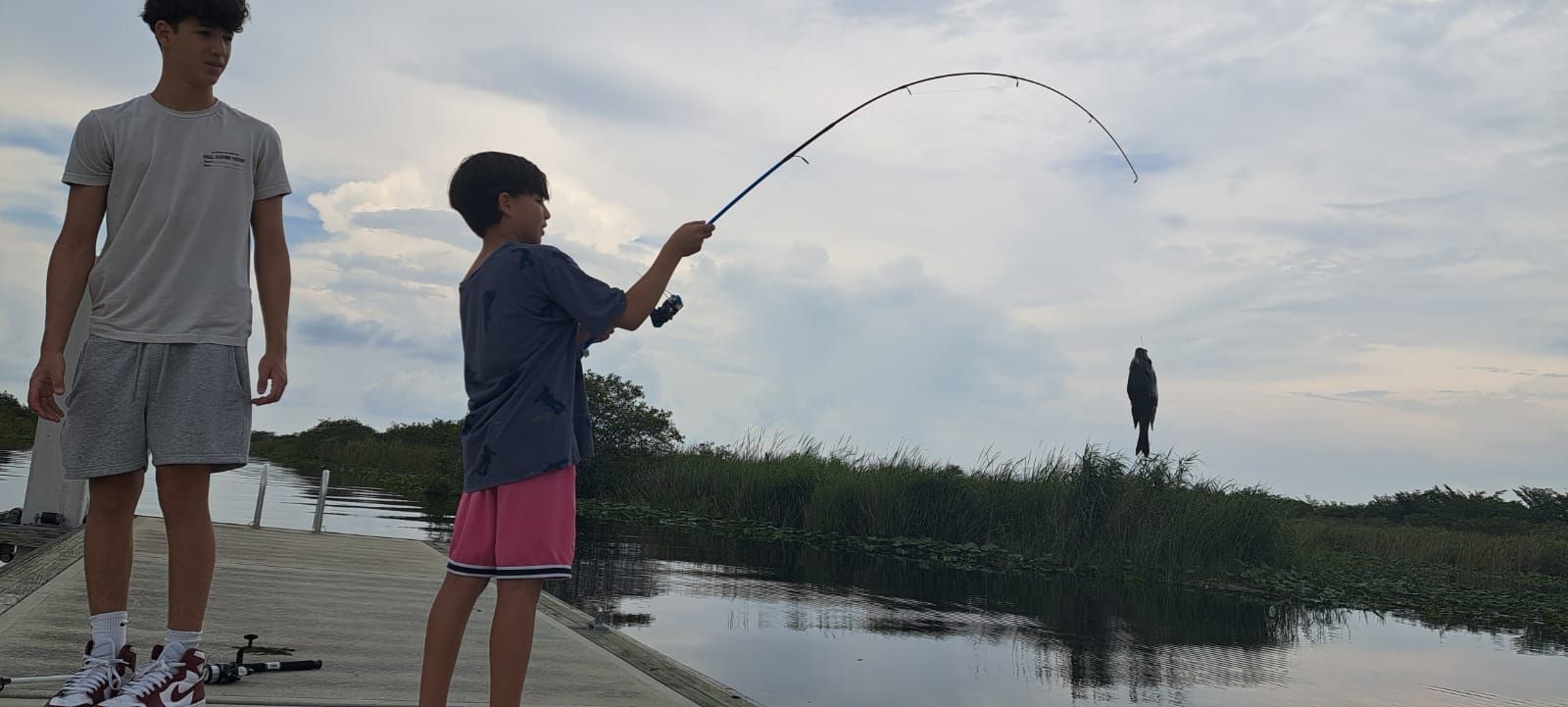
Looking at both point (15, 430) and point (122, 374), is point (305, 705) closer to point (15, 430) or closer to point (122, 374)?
point (122, 374)

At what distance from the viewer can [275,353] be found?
9.30ft

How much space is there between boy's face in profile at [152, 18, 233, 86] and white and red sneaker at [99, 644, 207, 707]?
4.24ft

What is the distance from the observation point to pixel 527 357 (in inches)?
107

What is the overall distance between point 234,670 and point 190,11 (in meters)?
1.79

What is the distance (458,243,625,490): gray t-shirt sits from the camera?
2686 millimetres

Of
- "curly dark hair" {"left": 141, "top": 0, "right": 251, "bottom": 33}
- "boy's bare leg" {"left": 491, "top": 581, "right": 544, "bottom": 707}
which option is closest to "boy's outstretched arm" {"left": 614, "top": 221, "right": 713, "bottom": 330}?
"boy's bare leg" {"left": 491, "top": 581, "right": 544, "bottom": 707}

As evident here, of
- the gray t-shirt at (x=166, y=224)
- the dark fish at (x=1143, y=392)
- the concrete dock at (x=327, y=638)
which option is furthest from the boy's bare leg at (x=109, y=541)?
the dark fish at (x=1143, y=392)

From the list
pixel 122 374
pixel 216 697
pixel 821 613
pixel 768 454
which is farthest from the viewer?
pixel 768 454

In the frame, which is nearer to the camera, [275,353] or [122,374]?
[122,374]

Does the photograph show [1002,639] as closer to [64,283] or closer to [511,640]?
[511,640]

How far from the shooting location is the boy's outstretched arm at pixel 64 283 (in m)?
2.65

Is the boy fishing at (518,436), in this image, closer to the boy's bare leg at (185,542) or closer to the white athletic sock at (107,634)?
the boy's bare leg at (185,542)

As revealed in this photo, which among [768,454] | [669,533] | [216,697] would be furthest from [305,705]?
[768,454]

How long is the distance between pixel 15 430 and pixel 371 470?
14.1 m
